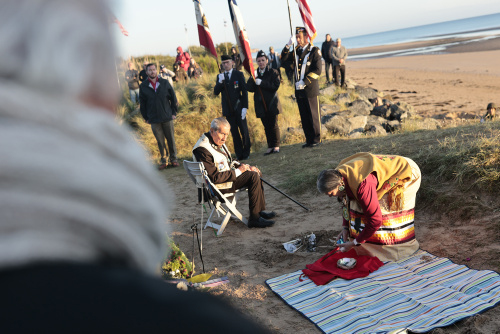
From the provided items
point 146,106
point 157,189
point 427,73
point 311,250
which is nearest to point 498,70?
point 427,73

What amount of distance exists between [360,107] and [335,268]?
31.7 feet

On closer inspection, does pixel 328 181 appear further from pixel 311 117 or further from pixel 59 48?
pixel 311 117

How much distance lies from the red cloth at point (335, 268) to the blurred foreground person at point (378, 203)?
106mm

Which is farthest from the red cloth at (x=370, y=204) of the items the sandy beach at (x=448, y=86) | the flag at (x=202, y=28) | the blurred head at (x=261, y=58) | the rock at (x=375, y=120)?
the sandy beach at (x=448, y=86)

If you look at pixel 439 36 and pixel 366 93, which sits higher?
pixel 439 36

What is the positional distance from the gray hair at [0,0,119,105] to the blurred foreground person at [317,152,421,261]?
3.37 metres

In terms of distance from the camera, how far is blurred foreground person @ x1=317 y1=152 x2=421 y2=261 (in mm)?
4016

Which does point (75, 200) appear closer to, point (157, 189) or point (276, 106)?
point (157, 189)

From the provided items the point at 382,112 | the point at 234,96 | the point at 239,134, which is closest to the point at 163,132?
the point at 239,134

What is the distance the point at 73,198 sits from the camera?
59 cm

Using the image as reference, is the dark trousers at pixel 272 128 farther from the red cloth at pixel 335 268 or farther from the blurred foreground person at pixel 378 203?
the red cloth at pixel 335 268

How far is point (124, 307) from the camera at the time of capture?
50 centimetres

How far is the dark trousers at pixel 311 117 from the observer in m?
8.85

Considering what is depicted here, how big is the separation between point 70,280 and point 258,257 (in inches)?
177
